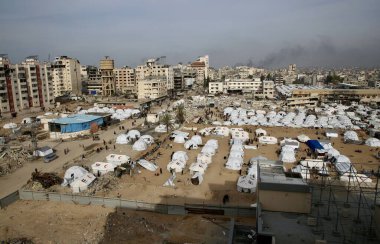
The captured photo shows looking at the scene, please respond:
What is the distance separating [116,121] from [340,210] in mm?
30762

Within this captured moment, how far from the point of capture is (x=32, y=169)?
19.7 meters

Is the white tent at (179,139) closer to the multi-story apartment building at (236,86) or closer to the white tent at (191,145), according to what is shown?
the white tent at (191,145)

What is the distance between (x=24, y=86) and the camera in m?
43.8

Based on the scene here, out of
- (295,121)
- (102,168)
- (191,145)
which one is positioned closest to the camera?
(102,168)

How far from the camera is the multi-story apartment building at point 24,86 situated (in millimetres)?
40938

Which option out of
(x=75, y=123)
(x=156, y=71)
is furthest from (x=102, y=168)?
(x=156, y=71)

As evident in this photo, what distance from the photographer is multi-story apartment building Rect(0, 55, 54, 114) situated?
134 ft

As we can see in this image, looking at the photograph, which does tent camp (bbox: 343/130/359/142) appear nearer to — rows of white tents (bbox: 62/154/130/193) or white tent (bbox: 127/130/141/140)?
white tent (bbox: 127/130/141/140)

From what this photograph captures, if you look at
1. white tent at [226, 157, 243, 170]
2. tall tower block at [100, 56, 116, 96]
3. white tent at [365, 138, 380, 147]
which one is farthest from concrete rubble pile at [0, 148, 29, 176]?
tall tower block at [100, 56, 116, 96]

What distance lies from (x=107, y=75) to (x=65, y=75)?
11678 millimetres

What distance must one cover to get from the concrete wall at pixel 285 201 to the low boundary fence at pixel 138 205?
4120mm

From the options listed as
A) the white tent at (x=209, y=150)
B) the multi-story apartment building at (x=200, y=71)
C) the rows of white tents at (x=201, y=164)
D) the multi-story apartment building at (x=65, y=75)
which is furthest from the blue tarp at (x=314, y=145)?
the multi-story apartment building at (x=200, y=71)

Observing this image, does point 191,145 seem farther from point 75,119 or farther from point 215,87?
point 215,87

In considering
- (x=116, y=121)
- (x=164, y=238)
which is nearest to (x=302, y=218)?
(x=164, y=238)
